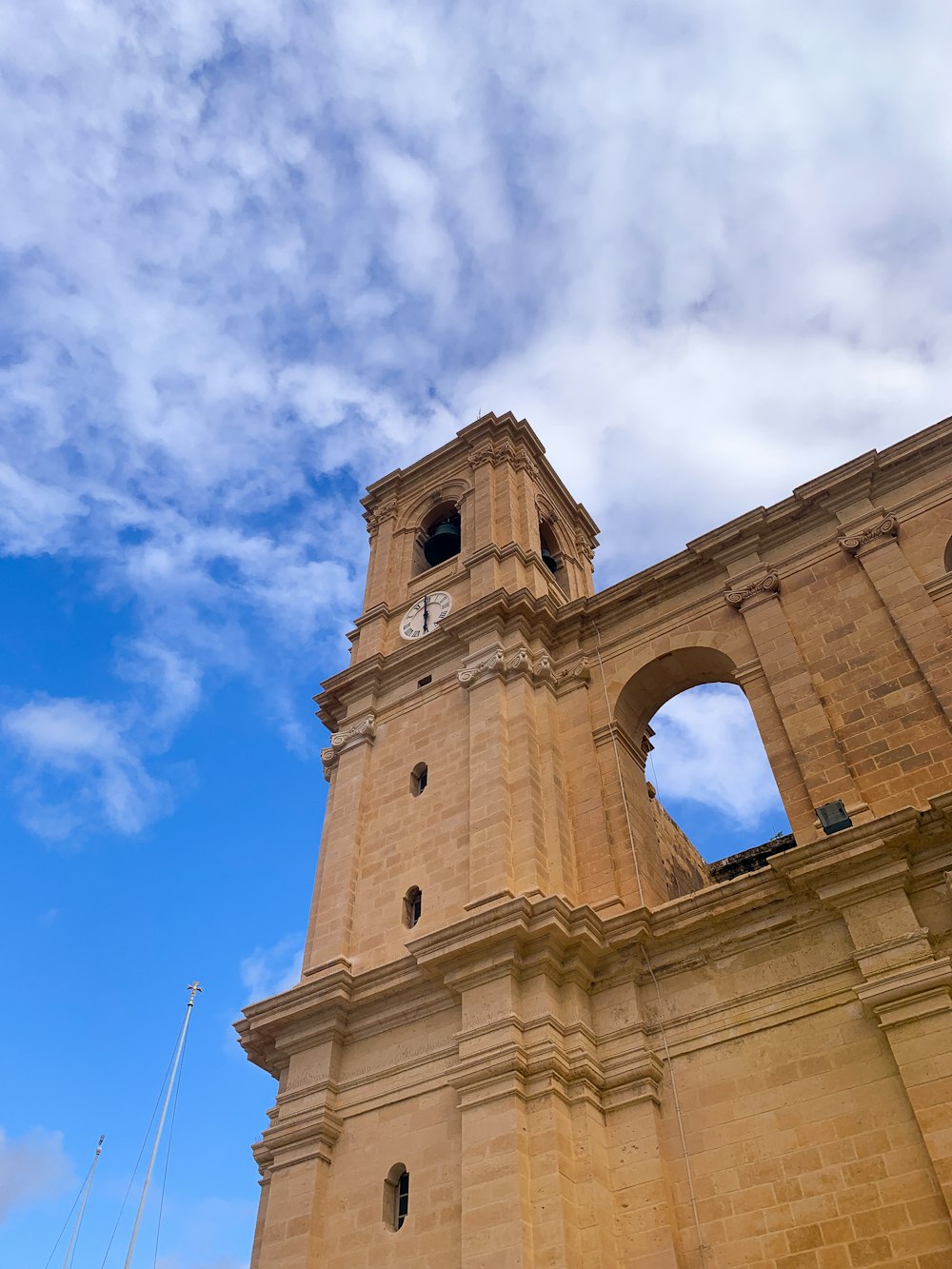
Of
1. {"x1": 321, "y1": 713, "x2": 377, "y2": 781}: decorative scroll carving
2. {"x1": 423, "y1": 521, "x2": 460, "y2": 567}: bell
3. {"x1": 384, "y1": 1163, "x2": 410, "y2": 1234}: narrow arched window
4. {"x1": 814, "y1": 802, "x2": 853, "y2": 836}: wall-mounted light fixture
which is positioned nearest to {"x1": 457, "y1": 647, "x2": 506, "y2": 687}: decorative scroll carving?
{"x1": 321, "y1": 713, "x2": 377, "y2": 781}: decorative scroll carving

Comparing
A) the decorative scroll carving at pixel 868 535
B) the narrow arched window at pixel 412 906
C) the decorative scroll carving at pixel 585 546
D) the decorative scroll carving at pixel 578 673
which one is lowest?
the narrow arched window at pixel 412 906

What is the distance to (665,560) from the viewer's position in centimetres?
1892

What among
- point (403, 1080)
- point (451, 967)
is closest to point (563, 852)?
point (451, 967)

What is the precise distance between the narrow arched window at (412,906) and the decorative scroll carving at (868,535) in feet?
28.9

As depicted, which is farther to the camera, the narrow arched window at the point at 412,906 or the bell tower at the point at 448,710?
the narrow arched window at the point at 412,906

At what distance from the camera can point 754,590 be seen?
57.0 feet

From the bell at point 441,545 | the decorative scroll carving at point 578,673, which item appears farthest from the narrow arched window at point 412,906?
the bell at point 441,545

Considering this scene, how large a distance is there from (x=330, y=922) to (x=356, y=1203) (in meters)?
4.57

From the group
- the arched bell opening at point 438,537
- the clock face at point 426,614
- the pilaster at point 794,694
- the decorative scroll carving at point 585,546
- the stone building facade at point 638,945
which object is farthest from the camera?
the decorative scroll carving at point 585,546

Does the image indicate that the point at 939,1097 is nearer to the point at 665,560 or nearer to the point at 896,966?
the point at 896,966

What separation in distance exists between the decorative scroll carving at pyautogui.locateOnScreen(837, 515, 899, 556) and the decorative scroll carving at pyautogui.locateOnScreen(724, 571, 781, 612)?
1195 millimetres

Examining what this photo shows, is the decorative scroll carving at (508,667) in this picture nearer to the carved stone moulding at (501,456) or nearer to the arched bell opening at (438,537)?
the arched bell opening at (438,537)

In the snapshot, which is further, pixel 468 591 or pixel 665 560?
pixel 468 591

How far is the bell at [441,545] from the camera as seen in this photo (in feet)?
84.6
